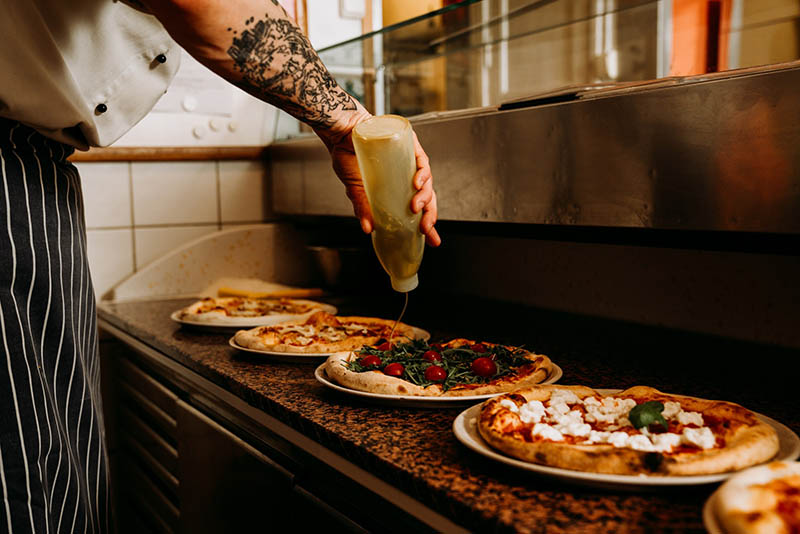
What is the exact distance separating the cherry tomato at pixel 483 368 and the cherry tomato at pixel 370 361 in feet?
0.52

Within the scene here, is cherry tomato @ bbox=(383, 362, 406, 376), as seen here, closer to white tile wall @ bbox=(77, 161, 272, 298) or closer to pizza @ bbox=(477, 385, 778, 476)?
pizza @ bbox=(477, 385, 778, 476)

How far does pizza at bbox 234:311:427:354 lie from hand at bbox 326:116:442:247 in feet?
1.01

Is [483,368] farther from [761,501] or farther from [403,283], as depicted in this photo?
[761,501]

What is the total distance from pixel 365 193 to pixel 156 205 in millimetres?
1430

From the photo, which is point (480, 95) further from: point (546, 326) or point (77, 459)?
point (77, 459)

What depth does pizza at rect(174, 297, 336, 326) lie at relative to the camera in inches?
71.0

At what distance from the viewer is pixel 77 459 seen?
1.27 m

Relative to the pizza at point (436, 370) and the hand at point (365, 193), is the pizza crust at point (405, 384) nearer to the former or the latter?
the pizza at point (436, 370)

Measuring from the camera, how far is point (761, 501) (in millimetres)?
611

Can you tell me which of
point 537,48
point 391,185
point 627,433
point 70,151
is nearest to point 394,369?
point 391,185

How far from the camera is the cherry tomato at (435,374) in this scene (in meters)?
1.13

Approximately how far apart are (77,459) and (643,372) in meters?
1.01

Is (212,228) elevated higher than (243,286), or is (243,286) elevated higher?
(212,228)

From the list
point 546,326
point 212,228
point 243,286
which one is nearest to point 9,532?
point 546,326
